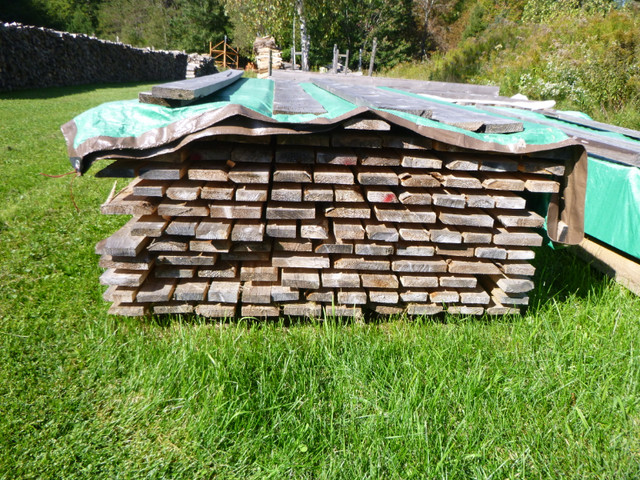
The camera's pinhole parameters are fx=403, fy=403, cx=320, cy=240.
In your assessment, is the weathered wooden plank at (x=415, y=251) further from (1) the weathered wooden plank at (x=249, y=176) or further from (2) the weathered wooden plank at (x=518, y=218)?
(1) the weathered wooden plank at (x=249, y=176)

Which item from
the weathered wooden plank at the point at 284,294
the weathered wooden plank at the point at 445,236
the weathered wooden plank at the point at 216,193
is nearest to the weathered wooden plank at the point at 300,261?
the weathered wooden plank at the point at 284,294

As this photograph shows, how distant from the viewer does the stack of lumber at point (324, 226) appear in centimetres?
258

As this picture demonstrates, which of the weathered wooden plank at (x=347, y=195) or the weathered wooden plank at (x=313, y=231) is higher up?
the weathered wooden plank at (x=347, y=195)

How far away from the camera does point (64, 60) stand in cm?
1767

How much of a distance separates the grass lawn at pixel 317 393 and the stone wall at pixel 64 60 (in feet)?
49.2

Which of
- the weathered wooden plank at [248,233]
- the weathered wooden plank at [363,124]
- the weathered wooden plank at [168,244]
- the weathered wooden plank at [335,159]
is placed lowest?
the weathered wooden plank at [168,244]

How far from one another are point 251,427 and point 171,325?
1.10 m

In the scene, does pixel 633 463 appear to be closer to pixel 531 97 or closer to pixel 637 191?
pixel 637 191

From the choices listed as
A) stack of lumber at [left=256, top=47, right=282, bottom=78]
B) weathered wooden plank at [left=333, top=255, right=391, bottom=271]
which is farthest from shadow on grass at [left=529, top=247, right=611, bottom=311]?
stack of lumber at [left=256, top=47, right=282, bottom=78]

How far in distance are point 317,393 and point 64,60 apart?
20.9 m

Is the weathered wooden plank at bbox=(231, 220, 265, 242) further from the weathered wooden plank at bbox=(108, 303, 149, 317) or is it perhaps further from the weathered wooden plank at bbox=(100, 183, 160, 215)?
the weathered wooden plank at bbox=(108, 303, 149, 317)

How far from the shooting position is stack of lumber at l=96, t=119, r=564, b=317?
102 inches

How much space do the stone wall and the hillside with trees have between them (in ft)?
22.8

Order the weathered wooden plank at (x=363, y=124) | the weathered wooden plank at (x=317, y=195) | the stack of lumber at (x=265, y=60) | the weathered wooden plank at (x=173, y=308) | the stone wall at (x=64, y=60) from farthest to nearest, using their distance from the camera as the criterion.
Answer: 1. the stack of lumber at (x=265, y=60)
2. the stone wall at (x=64, y=60)
3. the weathered wooden plank at (x=173, y=308)
4. the weathered wooden plank at (x=317, y=195)
5. the weathered wooden plank at (x=363, y=124)
